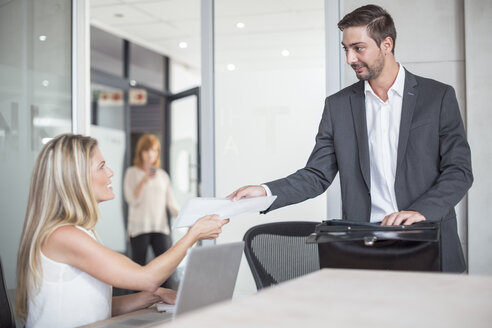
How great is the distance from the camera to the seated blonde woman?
72.1 inches

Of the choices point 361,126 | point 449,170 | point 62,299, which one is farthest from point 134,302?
point 449,170

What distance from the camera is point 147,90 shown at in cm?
988

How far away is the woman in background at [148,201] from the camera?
6559 millimetres

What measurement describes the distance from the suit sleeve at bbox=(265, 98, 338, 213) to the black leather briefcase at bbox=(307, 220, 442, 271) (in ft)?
1.77

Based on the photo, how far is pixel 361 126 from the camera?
2410 millimetres

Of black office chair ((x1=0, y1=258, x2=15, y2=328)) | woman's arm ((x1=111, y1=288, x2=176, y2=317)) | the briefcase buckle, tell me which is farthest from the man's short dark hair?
black office chair ((x1=0, y1=258, x2=15, y2=328))

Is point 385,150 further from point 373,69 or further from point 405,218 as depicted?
point 405,218

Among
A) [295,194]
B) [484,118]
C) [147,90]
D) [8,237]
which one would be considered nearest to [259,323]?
[295,194]

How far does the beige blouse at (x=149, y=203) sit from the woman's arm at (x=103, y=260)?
4787 mm

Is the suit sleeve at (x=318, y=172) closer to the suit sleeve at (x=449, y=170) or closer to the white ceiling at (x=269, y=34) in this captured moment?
the suit sleeve at (x=449, y=170)

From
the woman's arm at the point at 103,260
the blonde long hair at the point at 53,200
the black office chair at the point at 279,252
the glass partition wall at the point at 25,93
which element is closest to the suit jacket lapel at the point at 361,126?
the black office chair at the point at 279,252

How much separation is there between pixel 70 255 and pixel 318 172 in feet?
3.81

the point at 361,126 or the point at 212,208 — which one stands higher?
the point at 361,126

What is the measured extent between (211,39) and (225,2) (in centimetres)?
26
